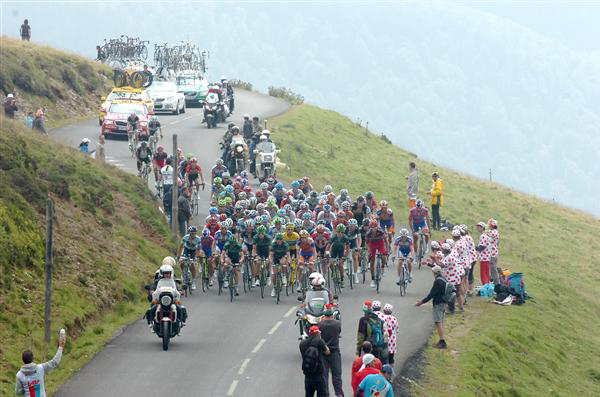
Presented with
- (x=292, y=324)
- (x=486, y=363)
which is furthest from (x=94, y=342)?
(x=486, y=363)

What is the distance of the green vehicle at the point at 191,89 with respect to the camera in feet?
241

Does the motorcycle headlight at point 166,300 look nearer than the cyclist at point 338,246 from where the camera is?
Yes

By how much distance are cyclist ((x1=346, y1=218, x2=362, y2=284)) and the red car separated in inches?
872

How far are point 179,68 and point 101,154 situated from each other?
40762 mm

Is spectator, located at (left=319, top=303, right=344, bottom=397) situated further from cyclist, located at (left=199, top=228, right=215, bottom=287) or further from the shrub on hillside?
the shrub on hillside

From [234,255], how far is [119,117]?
2452cm

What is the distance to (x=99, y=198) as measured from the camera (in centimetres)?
3491

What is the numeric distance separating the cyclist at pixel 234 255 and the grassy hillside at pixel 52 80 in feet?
93.4

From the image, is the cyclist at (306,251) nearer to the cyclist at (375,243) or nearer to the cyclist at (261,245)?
the cyclist at (261,245)

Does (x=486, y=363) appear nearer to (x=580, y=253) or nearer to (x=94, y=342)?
(x=94, y=342)

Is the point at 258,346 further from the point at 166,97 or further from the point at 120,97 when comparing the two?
the point at 166,97

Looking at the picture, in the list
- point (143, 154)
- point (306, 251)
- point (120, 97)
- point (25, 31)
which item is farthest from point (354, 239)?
point (25, 31)

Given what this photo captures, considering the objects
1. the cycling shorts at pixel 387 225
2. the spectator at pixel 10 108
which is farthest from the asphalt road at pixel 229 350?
the spectator at pixel 10 108

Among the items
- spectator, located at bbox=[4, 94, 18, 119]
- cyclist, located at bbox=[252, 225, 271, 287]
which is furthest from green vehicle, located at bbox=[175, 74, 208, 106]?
cyclist, located at bbox=[252, 225, 271, 287]
